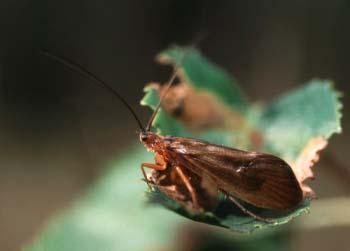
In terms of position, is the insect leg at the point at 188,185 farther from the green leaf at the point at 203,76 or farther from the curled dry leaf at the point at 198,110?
the green leaf at the point at 203,76

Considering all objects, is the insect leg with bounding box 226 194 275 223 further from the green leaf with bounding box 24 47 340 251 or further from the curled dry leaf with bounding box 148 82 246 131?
the curled dry leaf with bounding box 148 82 246 131

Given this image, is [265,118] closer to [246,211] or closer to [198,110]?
[198,110]

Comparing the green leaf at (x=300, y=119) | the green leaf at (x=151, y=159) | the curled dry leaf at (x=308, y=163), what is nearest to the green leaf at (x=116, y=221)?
the green leaf at (x=151, y=159)

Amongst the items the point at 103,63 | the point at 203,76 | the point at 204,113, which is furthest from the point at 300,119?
the point at 103,63

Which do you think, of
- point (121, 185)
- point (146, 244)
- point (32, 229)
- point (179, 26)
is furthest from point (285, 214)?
point (179, 26)

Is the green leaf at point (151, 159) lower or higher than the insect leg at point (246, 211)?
higher

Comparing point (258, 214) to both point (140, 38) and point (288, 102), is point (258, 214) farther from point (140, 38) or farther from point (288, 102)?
point (140, 38)

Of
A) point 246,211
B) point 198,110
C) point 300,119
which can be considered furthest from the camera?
point 198,110
